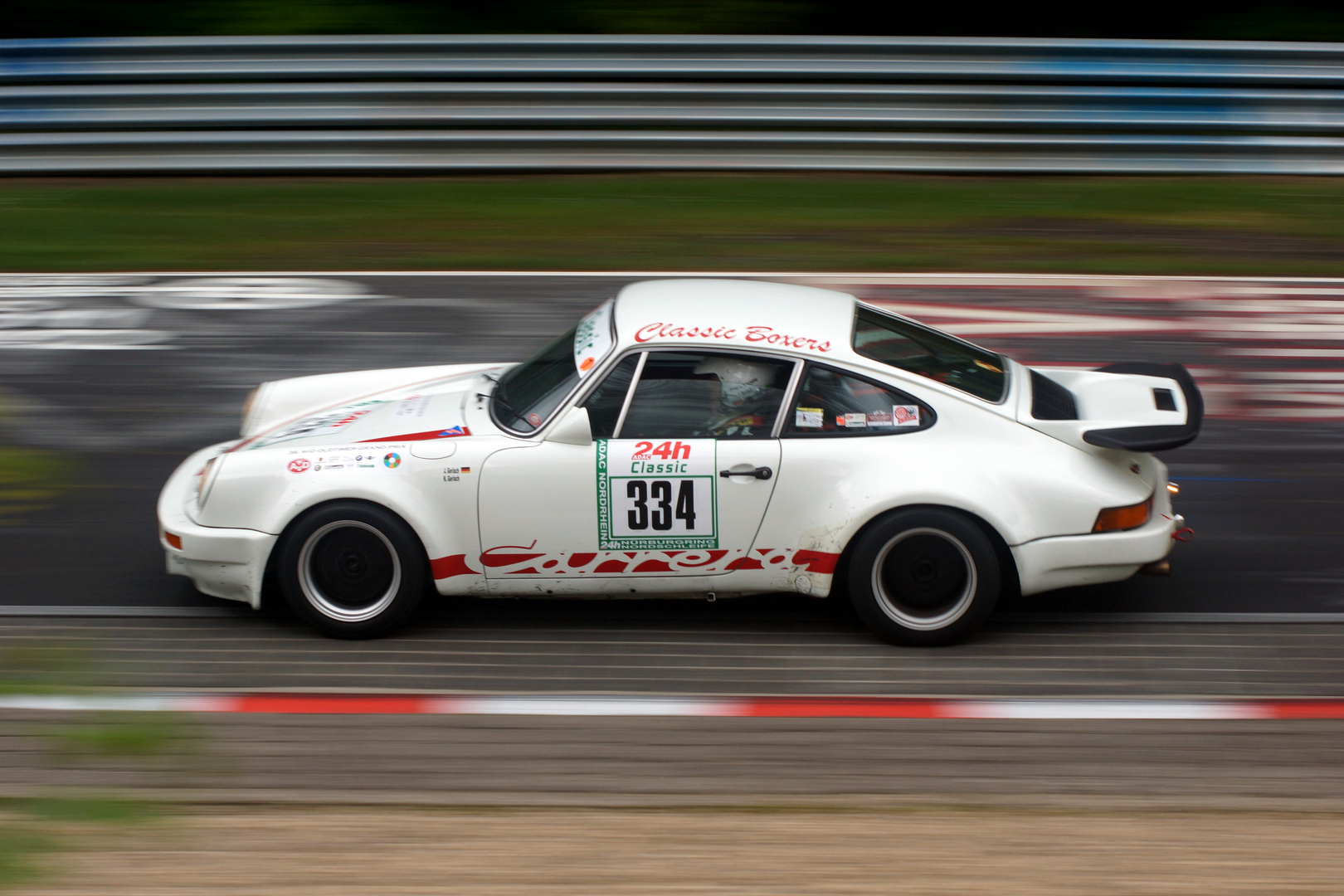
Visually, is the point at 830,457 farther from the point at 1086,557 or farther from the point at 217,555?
the point at 217,555

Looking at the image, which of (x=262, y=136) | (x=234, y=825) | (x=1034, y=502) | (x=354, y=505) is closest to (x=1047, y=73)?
(x=262, y=136)

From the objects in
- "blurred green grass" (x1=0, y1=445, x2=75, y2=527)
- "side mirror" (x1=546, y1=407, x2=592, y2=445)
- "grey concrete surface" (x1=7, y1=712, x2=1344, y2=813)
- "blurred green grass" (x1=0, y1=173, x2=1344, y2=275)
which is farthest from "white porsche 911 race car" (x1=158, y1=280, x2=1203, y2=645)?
"blurred green grass" (x1=0, y1=173, x2=1344, y2=275)

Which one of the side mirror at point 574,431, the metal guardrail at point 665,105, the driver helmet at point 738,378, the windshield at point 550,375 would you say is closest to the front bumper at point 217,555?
the windshield at point 550,375

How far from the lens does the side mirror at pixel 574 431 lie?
187 inches

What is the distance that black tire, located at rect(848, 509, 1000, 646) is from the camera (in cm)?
471

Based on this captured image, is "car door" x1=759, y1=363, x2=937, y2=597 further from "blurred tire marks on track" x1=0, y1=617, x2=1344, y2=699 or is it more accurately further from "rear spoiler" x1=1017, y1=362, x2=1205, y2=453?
"rear spoiler" x1=1017, y1=362, x2=1205, y2=453

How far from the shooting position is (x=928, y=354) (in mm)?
5145

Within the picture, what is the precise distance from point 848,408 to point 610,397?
859mm

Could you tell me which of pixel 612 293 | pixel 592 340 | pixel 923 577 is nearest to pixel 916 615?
pixel 923 577

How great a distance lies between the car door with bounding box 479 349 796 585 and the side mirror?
3 cm

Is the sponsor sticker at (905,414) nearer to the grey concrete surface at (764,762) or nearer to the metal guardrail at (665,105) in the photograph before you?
the grey concrete surface at (764,762)

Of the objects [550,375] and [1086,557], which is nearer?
[1086,557]

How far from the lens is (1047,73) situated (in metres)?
11.6

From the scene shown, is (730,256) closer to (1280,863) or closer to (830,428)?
(830,428)
